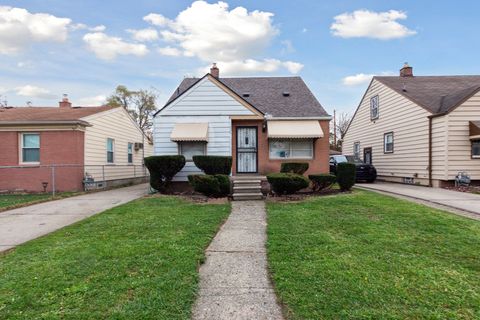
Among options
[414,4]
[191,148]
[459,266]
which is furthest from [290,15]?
[459,266]

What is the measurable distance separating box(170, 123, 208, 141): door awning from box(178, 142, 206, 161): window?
27.8 inches

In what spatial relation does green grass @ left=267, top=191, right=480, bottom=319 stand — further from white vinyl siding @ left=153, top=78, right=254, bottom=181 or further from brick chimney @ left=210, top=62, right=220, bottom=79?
brick chimney @ left=210, top=62, right=220, bottom=79

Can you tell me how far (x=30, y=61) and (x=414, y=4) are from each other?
2022cm

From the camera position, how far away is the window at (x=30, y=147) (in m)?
14.0

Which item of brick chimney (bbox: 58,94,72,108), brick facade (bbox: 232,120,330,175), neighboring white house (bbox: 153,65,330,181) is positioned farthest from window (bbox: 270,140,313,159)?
brick chimney (bbox: 58,94,72,108)

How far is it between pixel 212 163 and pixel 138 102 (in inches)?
1214

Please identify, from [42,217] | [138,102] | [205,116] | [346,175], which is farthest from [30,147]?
[138,102]

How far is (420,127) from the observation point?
1518cm

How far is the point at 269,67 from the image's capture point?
→ 1091 inches

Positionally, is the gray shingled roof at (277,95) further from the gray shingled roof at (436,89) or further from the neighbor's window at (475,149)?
the neighbor's window at (475,149)

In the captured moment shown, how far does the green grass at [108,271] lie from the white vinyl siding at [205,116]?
602cm

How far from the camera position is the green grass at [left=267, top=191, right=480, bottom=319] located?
3051 millimetres

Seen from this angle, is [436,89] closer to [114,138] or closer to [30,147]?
[114,138]

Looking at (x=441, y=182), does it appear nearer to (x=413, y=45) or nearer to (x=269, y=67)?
(x=413, y=45)
